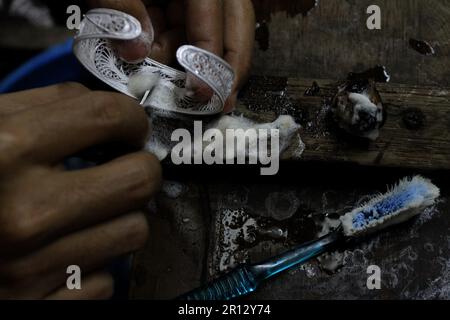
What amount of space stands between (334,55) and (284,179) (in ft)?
1.31

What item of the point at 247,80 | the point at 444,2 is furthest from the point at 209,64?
the point at 444,2

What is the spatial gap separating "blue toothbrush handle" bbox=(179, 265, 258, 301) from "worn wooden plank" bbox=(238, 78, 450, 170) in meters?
0.30

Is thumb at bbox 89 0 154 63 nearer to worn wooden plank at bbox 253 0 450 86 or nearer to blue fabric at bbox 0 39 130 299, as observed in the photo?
worn wooden plank at bbox 253 0 450 86

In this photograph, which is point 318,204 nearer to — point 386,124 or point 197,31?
point 386,124

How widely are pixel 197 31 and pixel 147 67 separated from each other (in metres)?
0.16

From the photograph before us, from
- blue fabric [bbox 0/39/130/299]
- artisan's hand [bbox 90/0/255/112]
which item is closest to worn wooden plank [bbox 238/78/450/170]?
artisan's hand [bbox 90/0/255/112]

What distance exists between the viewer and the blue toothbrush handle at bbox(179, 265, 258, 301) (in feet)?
3.51

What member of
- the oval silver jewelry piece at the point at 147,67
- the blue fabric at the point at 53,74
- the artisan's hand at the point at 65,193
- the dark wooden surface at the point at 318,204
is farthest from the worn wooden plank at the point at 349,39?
the blue fabric at the point at 53,74

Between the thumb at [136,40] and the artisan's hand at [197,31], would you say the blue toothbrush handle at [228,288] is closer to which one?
the artisan's hand at [197,31]

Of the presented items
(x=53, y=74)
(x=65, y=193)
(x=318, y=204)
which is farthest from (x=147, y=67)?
(x=53, y=74)

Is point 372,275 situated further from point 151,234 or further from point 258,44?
point 258,44

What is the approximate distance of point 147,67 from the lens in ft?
3.99

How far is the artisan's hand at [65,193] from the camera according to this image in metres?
0.91

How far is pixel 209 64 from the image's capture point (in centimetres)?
106
